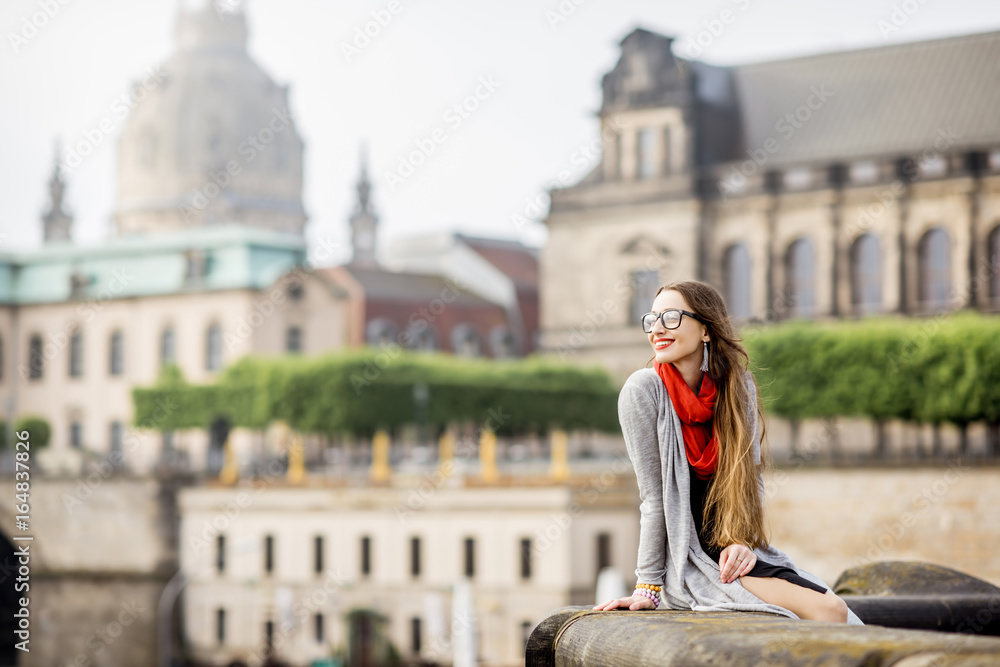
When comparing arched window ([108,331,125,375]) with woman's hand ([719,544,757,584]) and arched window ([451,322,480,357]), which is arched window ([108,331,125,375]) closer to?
arched window ([451,322,480,357])

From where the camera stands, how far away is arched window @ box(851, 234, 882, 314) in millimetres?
63219

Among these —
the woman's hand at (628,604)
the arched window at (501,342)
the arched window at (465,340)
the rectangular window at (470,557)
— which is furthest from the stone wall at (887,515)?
the woman's hand at (628,604)

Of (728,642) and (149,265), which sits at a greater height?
(149,265)

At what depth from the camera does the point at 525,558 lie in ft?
184

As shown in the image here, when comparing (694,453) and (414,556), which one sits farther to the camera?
(414,556)

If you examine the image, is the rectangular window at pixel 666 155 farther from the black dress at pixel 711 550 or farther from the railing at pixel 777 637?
the black dress at pixel 711 550

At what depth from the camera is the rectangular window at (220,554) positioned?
6291 cm

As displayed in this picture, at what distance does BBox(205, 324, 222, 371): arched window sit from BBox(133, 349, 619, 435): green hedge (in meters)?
10.7

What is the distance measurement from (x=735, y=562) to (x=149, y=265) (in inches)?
3125

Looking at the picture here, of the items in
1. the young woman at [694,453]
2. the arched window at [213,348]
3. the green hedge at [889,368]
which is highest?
the arched window at [213,348]

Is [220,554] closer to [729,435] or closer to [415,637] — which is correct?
[415,637]

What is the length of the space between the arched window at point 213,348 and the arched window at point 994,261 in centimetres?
3380

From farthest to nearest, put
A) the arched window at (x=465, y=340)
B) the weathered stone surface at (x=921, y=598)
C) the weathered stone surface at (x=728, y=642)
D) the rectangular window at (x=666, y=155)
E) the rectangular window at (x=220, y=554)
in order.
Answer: the arched window at (x=465, y=340)
the rectangular window at (x=666, y=155)
the rectangular window at (x=220, y=554)
the weathered stone surface at (x=921, y=598)
the weathered stone surface at (x=728, y=642)

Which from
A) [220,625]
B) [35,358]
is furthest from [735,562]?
[35,358]
